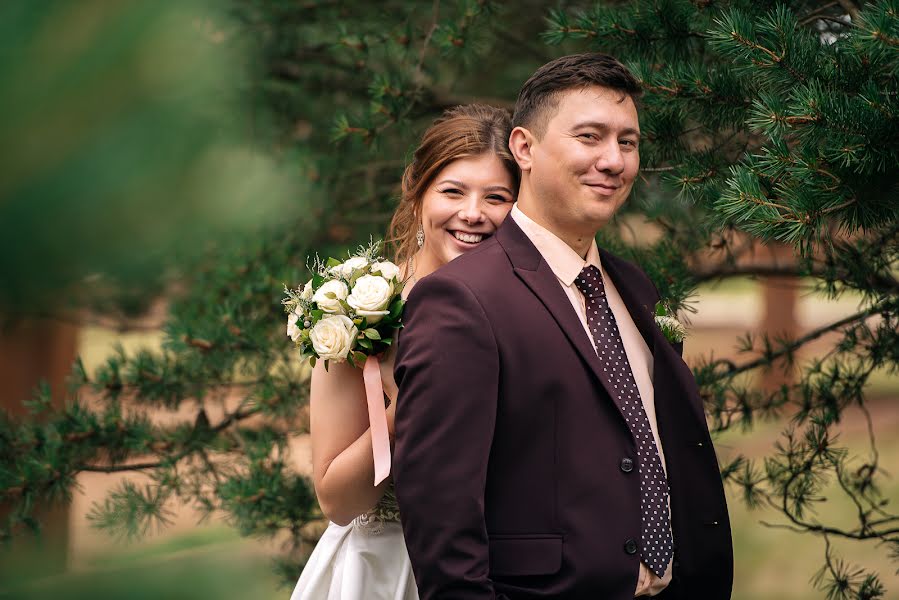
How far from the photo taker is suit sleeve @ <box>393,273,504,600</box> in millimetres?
1778

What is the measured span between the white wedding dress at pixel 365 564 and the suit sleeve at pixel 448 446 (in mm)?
573

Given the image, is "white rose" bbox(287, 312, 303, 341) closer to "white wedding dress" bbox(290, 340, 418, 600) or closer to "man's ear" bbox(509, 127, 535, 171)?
"white wedding dress" bbox(290, 340, 418, 600)

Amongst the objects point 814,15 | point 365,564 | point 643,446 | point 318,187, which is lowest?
point 365,564

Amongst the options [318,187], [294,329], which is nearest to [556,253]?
[294,329]

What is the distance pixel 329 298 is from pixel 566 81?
68 centimetres

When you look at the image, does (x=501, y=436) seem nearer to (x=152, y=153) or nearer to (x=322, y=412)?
(x=322, y=412)

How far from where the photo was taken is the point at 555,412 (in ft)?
6.19

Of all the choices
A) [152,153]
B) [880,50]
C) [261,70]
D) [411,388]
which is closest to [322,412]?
[411,388]

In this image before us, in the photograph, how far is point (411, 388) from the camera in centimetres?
186

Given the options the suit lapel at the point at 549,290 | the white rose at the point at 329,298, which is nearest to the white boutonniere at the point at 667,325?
the suit lapel at the point at 549,290

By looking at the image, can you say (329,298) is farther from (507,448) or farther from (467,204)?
(507,448)

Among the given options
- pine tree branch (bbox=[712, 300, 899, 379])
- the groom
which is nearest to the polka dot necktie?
the groom

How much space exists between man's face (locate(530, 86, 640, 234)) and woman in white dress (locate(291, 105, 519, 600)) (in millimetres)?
385

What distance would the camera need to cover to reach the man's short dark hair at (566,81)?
2010mm
